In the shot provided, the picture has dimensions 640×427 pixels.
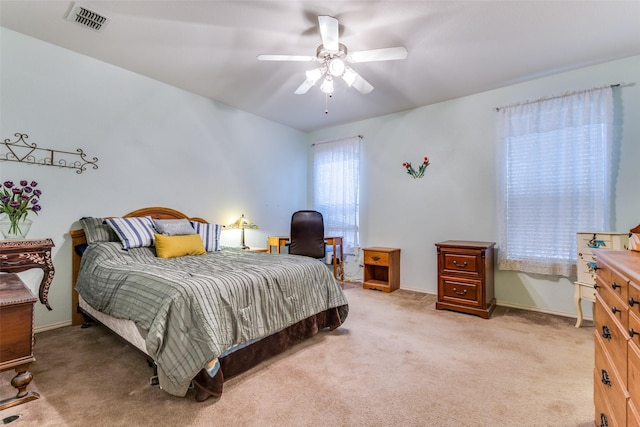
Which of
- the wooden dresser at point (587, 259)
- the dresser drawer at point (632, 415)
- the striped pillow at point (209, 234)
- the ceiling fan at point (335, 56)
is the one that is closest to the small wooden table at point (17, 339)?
the striped pillow at point (209, 234)

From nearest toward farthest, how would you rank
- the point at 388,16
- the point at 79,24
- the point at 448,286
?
the point at 388,16 → the point at 79,24 → the point at 448,286

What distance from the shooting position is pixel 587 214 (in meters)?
2.95

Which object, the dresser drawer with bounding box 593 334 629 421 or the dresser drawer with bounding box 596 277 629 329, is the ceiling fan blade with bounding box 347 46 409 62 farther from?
the dresser drawer with bounding box 593 334 629 421

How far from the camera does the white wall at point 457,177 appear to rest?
2.87 metres

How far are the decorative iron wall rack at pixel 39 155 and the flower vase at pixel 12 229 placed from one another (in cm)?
59

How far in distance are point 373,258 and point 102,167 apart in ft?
11.6

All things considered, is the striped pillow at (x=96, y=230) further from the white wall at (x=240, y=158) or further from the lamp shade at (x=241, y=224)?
the lamp shade at (x=241, y=224)

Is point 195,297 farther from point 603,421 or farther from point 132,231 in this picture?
point 603,421

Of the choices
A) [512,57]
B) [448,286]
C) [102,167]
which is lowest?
[448,286]

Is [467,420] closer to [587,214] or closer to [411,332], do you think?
[411,332]

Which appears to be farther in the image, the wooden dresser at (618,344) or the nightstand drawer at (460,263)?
the nightstand drawer at (460,263)

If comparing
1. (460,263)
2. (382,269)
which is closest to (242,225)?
(382,269)

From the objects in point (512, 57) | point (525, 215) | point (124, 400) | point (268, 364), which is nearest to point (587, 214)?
point (525, 215)

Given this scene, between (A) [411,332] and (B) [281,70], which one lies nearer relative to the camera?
(A) [411,332]
